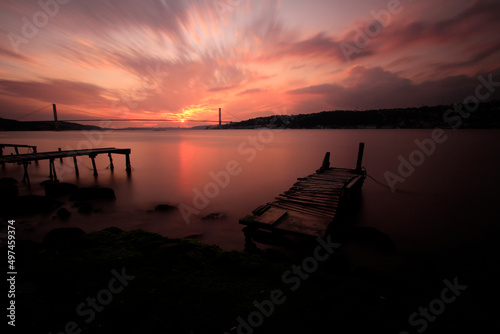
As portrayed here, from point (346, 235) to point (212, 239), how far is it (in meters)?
4.80

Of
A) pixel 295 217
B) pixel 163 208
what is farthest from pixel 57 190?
pixel 295 217

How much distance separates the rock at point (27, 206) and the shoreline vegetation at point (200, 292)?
552cm

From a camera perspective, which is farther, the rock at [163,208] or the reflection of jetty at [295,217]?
the rock at [163,208]

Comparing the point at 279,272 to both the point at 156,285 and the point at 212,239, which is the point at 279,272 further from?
the point at 212,239

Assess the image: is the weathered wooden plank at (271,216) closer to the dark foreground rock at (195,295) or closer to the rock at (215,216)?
the dark foreground rock at (195,295)

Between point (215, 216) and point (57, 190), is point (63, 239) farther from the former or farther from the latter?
point (57, 190)

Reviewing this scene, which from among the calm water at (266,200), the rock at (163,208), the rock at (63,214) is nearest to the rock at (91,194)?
the calm water at (266,200)

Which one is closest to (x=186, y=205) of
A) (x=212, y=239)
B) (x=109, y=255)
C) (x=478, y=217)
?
(x=212, y=239)

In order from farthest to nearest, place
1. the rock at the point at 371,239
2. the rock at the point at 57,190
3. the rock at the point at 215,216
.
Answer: the rock at the point at 57,190 < the rock at the point at 215,216 < the rock at the point at 371,239
